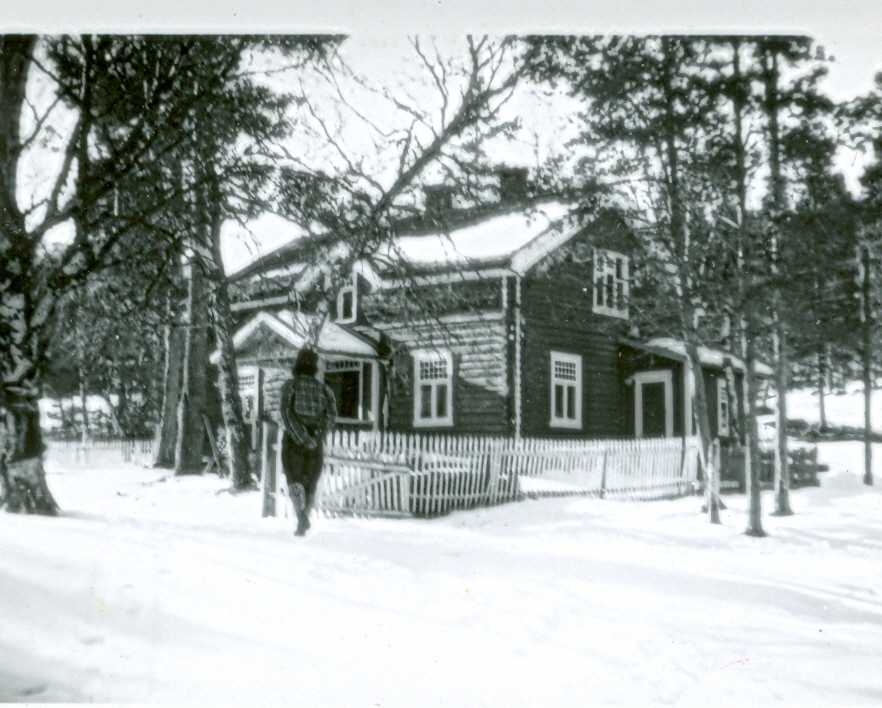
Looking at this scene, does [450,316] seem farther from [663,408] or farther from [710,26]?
[663,408]

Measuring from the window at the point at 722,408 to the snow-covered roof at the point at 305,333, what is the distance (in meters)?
11.4

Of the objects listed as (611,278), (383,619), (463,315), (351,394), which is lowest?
(383,619)

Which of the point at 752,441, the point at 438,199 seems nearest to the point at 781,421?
the point at 752,441

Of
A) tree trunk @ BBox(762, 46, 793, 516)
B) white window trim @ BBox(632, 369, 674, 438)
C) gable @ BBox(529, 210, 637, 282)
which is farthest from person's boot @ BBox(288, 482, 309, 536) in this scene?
white window trim @ BBox(632, 369, 674, 438)

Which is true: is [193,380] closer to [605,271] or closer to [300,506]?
[300,506]

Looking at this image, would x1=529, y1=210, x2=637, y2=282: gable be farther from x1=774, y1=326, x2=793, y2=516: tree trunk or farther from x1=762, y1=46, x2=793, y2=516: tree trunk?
x1=774, y1=326, x2=793, y2=516: tree trunk

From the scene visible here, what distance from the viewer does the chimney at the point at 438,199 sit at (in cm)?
577

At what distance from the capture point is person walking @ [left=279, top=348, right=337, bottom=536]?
→ 5.82 meters

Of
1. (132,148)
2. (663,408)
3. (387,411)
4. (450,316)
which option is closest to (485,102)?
(450,316)

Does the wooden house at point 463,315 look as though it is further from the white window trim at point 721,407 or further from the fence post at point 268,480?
the white window trim at point 721,407

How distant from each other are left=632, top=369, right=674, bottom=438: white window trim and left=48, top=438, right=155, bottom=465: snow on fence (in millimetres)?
9173

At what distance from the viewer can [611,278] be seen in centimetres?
767

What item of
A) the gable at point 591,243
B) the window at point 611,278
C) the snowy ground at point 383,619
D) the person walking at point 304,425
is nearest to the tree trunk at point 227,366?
the person walking at point 304,425

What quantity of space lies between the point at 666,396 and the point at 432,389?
21.7 ft
